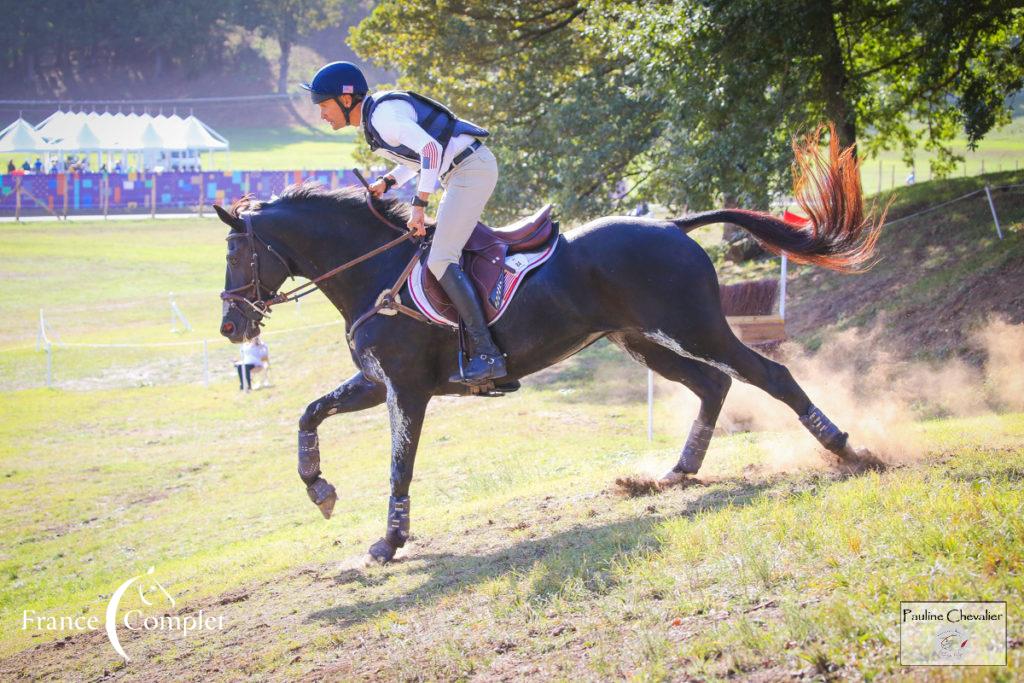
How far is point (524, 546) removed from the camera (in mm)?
7395

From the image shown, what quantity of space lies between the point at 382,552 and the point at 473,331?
1.97m

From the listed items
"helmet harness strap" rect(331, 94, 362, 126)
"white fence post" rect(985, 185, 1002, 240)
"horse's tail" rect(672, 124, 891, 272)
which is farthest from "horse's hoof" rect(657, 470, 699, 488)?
"white fence post" rect(985, 185, 1002, 240)

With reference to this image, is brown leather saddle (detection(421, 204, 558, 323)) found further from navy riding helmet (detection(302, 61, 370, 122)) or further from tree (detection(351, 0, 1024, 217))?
tree (detection(351, 0, 1024, 217))

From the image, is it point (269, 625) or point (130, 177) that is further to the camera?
point (130, 177)

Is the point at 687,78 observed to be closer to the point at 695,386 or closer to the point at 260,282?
the point at 695,386

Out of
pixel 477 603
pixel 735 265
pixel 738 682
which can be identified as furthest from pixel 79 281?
pixel 738 682

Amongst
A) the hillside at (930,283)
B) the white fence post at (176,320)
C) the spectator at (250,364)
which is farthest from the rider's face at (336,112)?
the white fence post at (176,320)

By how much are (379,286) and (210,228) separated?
41.2m

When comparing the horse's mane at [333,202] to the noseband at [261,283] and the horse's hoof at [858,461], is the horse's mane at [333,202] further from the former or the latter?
the horse's hoof at [858,461]

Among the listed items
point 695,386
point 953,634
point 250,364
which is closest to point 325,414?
point 695,386

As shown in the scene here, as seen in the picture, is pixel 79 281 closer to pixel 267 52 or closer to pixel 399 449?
pixel 399 449

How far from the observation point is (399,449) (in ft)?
26.3

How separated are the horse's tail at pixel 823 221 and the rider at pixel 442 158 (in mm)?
1860

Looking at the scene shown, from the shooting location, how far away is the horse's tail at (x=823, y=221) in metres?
8.15
